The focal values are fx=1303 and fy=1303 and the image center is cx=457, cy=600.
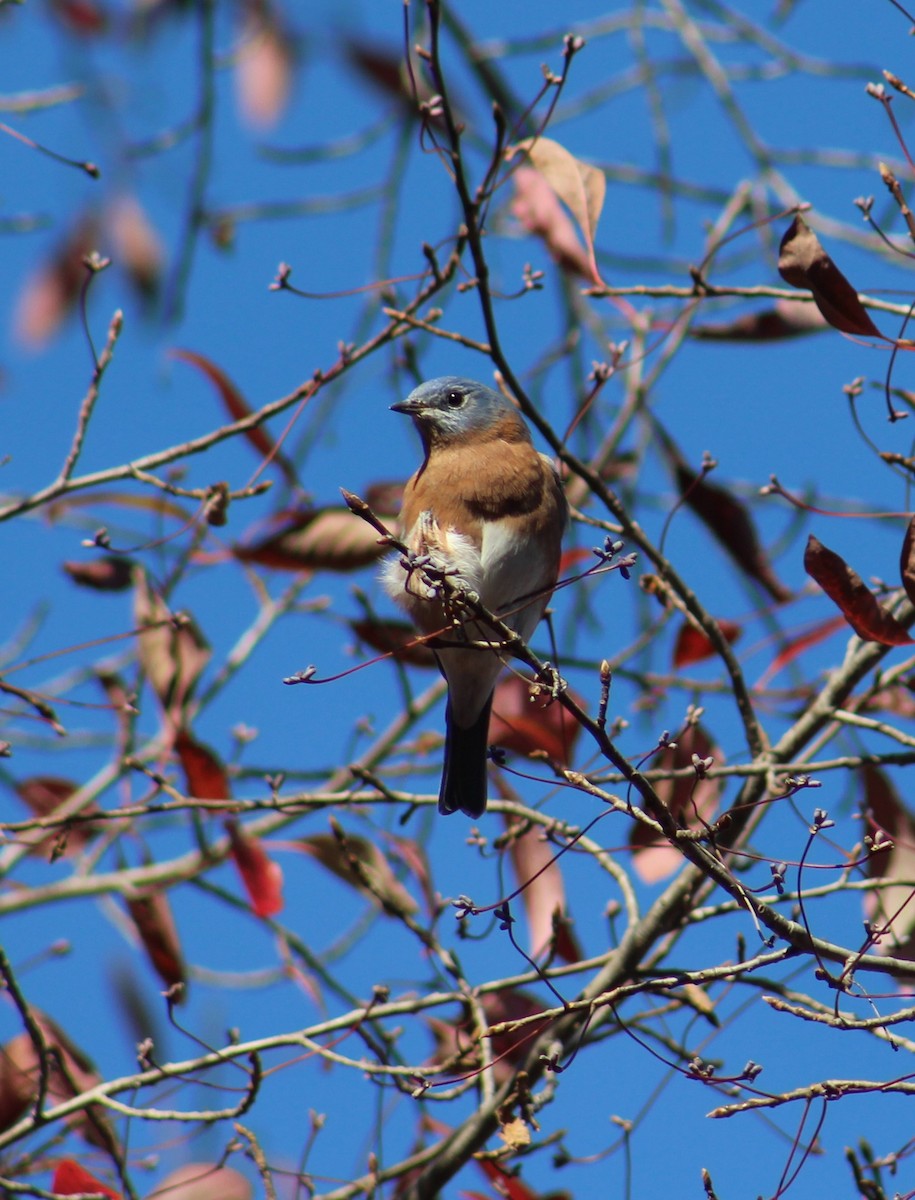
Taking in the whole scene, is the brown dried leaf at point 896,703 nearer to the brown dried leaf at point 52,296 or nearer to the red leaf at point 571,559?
the red leaf at point 571,559

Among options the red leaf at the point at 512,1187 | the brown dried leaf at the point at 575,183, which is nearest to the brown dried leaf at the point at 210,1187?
the red leaf at the point at 512,1187

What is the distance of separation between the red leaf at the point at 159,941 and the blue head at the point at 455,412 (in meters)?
1.71

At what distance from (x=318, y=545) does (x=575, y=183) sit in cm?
138

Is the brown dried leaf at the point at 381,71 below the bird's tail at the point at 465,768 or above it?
above

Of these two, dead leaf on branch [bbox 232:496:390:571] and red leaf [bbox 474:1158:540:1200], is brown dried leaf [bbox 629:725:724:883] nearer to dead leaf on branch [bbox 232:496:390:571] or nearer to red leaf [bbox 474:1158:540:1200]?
red leaf [bbox 474:1158:540:1200]

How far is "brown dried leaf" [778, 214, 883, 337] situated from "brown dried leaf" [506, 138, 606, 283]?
2.61ft

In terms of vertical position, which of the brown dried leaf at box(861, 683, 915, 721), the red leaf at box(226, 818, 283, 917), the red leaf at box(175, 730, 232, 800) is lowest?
the red leaf at box(226, 818, 283, 917)

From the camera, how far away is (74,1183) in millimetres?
3074

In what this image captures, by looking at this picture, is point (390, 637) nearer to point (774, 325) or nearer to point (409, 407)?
point (409, 407)

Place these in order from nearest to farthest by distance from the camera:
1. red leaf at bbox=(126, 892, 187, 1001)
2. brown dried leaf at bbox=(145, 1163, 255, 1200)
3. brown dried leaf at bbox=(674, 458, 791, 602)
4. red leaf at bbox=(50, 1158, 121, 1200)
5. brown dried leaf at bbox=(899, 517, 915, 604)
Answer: brown dried leaf at bbox=(899, 517, 915, 604) < red leaf at bbox=(50, 1158, 121, 1200) < brown dried leaf at bbox=(145, 1163, 255, 1200) < red leaf at bbox=(126, 892, 187, 1001) < brown dried leaf at bbox=(674, 458, 791, 602)

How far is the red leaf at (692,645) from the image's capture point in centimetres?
414

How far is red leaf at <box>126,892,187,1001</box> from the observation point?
151 inches

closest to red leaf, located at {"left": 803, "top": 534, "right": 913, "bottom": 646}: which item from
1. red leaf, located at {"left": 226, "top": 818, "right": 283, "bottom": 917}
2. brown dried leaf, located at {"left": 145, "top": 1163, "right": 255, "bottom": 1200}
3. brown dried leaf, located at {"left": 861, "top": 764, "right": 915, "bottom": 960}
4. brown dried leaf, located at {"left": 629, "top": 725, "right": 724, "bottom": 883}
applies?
brown dried leaf, located at {"left": 861, "top": 764, "right": 915, "bottom": 960}

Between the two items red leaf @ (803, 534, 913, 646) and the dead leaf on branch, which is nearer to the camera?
red leaf @ (803, 534, 913, 646)
